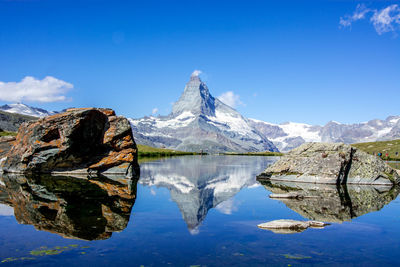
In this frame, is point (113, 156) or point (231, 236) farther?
point (113, 156)

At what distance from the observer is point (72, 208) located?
920 inches

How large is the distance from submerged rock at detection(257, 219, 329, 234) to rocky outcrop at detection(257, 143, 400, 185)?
1006 inches

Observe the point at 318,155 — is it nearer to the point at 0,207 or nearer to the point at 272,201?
the point at 272,201

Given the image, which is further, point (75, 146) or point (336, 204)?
point (75, 146)

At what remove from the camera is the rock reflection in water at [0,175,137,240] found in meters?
18.1

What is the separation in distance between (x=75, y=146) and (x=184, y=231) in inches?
1405

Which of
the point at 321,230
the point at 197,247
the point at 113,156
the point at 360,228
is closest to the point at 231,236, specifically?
the point at 197,247

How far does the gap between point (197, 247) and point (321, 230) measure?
799 centimetres

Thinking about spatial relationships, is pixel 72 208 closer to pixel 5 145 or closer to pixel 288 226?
pixel 288 226

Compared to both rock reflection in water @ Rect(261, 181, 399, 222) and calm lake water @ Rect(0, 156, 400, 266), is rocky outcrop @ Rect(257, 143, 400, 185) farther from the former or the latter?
calm lake water @ Rect(0, 156, 400, 266)

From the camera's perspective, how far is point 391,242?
17.2m

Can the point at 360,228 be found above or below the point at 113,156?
below

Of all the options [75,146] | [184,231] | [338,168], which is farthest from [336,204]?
[75,146]

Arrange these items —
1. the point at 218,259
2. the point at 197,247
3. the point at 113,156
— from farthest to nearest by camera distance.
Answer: the point at 113,156 → the point at 197,247 → the point at 218,259
